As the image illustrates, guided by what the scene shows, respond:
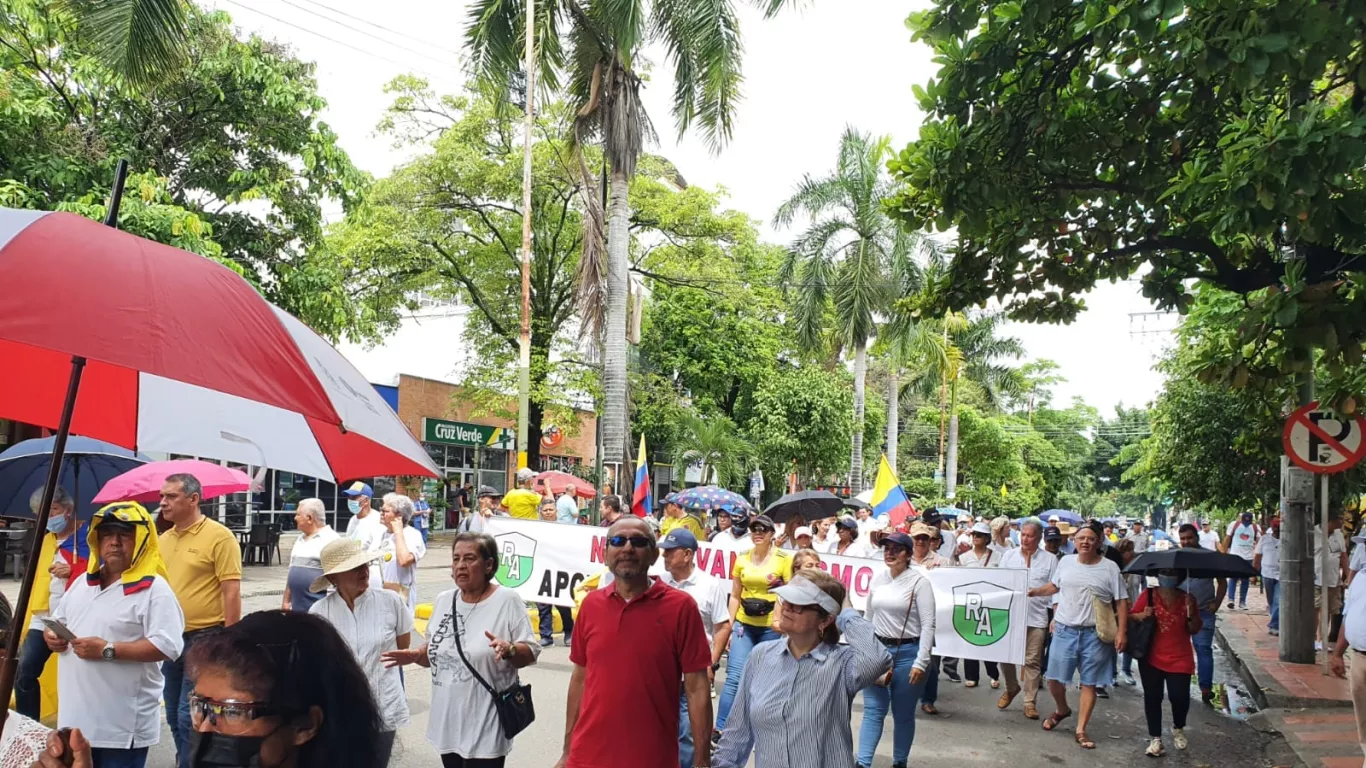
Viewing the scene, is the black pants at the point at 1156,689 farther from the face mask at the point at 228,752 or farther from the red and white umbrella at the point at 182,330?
the face mask at the point at 228,752

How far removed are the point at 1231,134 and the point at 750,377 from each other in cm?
2948

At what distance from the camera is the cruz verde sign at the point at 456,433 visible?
34772 mm

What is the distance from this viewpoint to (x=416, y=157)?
91.7 feet

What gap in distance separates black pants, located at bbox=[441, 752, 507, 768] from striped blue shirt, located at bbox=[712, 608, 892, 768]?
1029 mm

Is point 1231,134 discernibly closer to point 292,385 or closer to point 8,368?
point 292,385

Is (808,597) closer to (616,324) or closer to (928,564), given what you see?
(928,564)

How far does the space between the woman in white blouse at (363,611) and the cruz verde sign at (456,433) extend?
28.1 meters

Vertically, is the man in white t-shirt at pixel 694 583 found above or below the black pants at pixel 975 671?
above

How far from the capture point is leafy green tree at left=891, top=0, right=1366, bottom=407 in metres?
5.95

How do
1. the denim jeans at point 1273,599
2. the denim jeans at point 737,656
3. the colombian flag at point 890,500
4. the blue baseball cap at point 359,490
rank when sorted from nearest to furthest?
the denim jeans at point 737,656 → the blue baseball cap at point 359,490 → the denim jeans at point 1273,599 → the colombian flag at point 890,500

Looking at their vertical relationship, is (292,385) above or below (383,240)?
below

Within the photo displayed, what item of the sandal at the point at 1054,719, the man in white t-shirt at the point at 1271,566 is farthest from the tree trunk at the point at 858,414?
the sandal at the point at 1054,719

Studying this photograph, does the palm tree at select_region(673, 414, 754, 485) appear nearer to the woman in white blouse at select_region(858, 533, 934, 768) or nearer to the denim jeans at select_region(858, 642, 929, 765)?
the woman in white blouse at select_region(858, 533, 934, 768)

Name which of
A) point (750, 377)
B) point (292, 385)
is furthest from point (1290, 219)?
point (750, 377)
